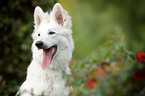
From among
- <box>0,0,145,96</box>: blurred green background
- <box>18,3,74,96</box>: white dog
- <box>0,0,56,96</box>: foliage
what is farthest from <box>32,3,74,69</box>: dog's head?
<box>0,0,56,96</box>: foliage

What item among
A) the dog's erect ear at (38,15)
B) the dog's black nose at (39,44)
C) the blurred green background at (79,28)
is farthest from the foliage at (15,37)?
the dog's black nose at (39,44)

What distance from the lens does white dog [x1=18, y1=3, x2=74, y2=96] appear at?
351 cm

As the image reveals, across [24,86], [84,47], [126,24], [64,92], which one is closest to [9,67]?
[24,86]

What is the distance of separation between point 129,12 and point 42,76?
5215 millimetres

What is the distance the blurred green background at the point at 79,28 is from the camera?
5.61 m

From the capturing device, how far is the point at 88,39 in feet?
27.0

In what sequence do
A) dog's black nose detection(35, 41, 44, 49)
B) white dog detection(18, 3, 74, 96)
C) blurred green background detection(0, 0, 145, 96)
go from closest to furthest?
1. dog's black nose detection(35, 41, 44, 49)
2. white dog detection(18, 3, 74, 96)
3. blurred green background detection(0, 0, 145, 96)

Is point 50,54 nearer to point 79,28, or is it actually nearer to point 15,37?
point 15,37

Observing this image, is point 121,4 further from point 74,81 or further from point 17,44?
point 74,81

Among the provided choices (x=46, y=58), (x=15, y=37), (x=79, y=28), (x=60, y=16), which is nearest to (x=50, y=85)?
(x=46, y=58)

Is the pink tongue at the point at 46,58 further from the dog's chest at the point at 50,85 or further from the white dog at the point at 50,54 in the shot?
the dog's chest at the point at 50,85

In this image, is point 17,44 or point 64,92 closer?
point 64,92

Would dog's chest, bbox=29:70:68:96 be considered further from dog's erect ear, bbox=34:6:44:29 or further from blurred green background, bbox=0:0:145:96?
dog's erect ear, bbox=34:6:44:29

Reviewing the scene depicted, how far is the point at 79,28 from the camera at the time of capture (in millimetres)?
8891
